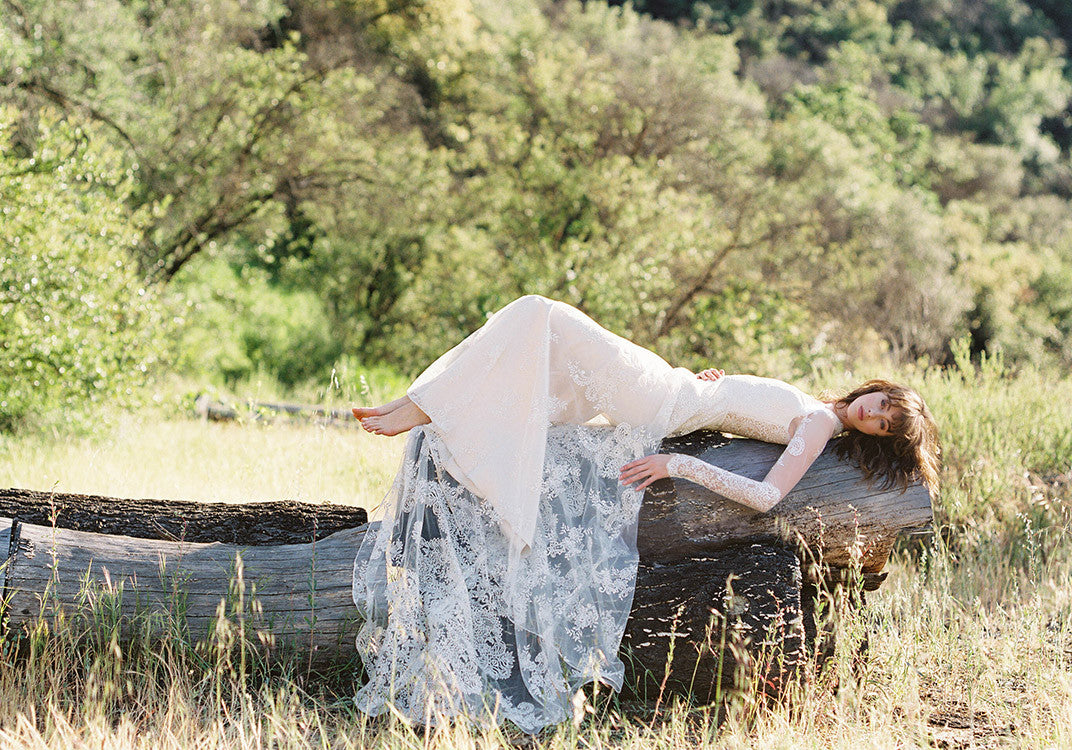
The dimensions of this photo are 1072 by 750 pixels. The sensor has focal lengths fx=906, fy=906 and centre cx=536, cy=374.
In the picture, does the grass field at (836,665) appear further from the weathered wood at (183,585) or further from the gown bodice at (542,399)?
the gown bodice at (542,399)

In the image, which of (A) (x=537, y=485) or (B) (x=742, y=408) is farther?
(B) (x=742, y=408)

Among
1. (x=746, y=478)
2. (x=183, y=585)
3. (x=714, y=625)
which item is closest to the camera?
(x=714, y=625)

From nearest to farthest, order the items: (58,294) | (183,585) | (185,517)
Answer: (183,585) < (185,517) < (58,294)

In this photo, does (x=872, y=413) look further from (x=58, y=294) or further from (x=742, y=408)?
(x=58, y=294)

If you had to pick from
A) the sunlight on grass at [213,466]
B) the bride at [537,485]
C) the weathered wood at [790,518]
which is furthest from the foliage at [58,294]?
the weathered wood at [790,518]

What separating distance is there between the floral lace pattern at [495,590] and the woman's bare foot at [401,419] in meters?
0.06

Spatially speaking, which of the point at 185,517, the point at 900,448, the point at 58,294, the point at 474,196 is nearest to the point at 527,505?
the point at 185,517

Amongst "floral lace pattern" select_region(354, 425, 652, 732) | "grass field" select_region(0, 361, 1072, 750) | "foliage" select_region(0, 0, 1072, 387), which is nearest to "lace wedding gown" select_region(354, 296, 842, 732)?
"floral lace pattern" select_region(354, 425, 652, 732)

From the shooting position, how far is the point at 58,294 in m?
6.40

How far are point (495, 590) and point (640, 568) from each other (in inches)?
22.8

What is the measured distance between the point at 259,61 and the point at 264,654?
10050 millimetres

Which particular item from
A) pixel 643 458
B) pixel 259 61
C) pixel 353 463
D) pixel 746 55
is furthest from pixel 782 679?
pixel 746 55

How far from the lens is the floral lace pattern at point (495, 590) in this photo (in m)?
3.34

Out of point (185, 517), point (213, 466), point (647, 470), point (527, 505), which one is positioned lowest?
point (213, 466)
